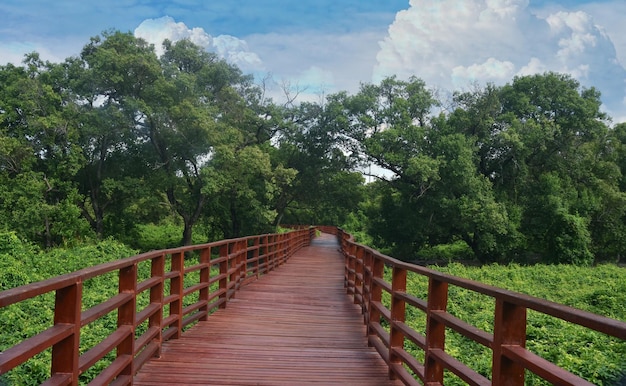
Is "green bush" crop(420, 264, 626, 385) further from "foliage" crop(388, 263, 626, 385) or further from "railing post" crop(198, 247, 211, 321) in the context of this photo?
"railing post" crop(198, 247, 211, 321)

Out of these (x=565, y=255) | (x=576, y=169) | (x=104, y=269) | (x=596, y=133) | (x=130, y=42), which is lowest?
(x=565, y=255)

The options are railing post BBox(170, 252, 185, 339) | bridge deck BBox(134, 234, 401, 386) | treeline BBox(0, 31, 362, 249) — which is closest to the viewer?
bridge deck BBox(134, 234, 401, 386)

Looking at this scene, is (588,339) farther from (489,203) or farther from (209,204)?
(209,204)

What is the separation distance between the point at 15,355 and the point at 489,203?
83.3 ft

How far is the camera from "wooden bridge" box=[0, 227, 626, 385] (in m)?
2.55

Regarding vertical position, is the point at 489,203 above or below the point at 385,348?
above

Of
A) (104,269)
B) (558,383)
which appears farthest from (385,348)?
(558,383)

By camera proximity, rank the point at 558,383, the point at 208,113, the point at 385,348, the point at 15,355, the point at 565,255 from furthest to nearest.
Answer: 1. the point at 565,255
2. the point at 208,113
3. the point at 385,348
4. the point at 15,355
5. the point at 558,383

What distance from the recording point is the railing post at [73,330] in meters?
2.74

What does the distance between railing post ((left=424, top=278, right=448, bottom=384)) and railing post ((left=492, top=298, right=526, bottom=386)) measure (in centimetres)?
91

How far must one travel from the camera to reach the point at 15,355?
2.20 meters

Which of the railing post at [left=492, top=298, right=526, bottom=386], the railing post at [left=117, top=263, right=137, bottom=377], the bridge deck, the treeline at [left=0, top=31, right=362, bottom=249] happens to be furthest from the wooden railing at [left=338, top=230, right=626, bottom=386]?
the treeline at [left=0, top=31, right=362, bottom=249]

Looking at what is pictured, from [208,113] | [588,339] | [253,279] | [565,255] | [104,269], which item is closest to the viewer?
[104,269]

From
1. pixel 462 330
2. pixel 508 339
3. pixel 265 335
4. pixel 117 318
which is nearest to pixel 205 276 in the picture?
pixel 265 335
